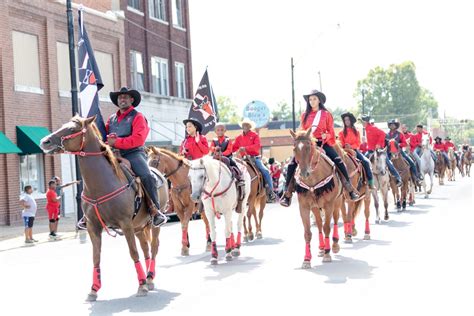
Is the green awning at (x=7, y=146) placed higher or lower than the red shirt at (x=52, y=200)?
higher

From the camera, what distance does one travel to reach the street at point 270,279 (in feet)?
→ 32.1

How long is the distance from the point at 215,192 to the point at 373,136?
7783 millimetres

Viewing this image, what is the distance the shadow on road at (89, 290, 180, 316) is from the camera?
32.6 feet

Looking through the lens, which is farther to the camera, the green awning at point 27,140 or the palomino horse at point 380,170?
the green awning at point 27,140

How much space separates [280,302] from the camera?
9930mm

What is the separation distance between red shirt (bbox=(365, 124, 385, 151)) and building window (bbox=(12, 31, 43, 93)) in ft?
51.4

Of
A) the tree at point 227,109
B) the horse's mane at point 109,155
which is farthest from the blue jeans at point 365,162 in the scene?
the tree at point 227,109

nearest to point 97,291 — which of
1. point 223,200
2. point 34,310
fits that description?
point 34,310

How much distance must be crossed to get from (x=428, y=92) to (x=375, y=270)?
7086 inches

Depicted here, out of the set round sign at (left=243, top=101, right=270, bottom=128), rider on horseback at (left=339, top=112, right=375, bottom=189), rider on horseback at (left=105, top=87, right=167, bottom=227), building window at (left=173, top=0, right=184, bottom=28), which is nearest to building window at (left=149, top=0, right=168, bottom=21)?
building window at (left=173, top=0, right=184, bottom=28)

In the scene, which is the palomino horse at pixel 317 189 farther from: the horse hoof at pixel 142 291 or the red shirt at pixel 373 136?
the red shirt at pixel 373 136

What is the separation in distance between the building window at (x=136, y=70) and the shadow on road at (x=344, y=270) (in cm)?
2898

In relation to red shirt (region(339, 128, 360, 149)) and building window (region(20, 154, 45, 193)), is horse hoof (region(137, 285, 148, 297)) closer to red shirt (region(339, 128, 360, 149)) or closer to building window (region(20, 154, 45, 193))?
red shirt (region(339, 128, 360, 149))

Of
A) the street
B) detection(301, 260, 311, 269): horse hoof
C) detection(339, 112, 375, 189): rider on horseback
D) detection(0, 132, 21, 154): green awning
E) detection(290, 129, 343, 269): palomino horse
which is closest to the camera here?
the street
